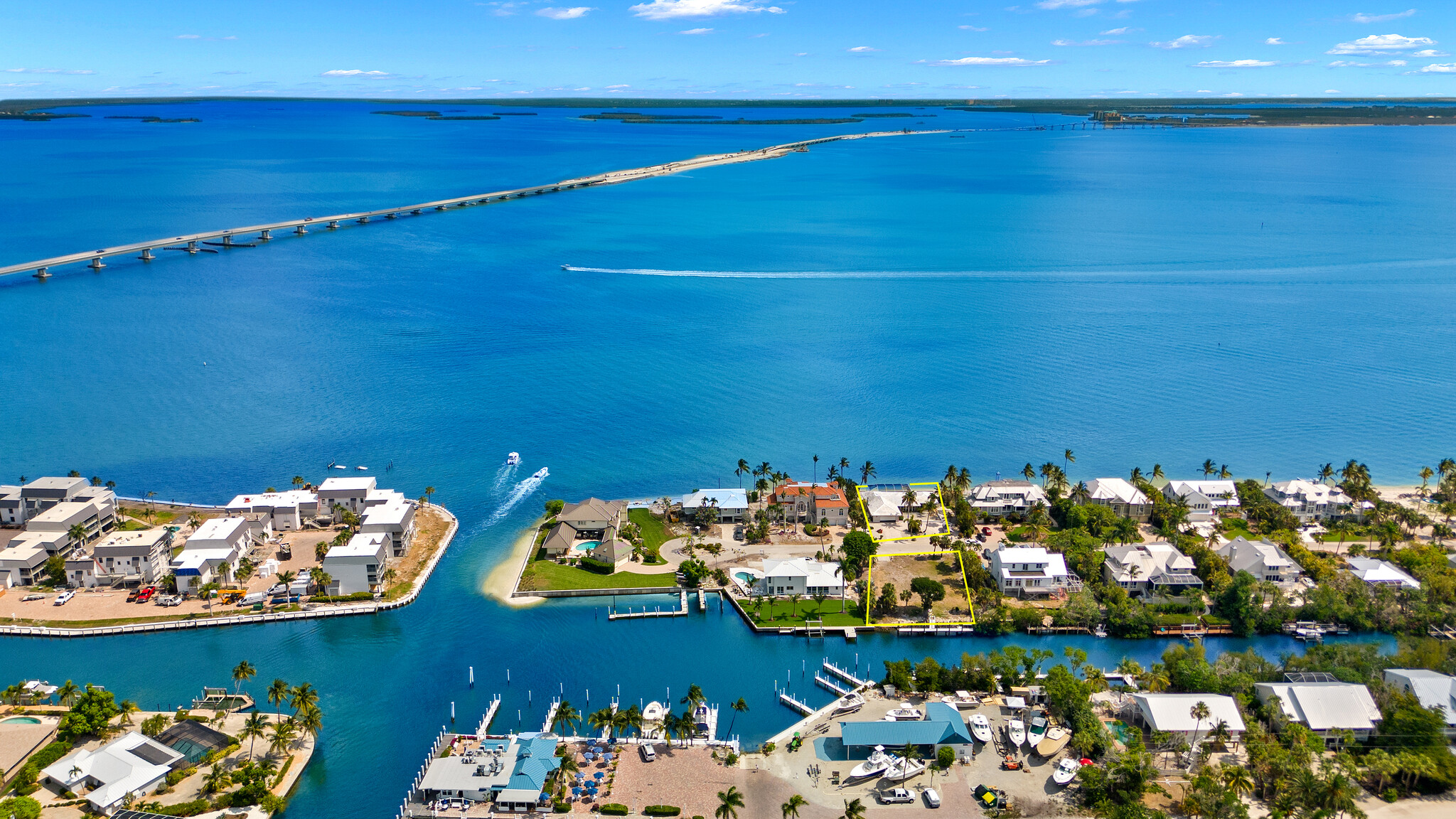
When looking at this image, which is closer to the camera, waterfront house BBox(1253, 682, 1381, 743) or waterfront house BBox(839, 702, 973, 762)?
waterfront house BBox(839, 702, 973, 762)

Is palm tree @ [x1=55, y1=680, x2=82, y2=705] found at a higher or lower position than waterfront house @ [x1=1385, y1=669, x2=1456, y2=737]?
lower

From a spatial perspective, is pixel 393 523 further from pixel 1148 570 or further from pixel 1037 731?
pixel 1148 570

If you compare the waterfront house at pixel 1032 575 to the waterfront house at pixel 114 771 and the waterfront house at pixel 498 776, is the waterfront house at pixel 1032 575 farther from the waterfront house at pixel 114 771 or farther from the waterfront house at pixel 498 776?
the waterfront house at pixel 114 771

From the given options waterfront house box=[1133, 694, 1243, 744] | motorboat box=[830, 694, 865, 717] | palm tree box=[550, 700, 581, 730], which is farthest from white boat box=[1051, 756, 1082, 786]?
palm tree box=[550, 700, 581, 730]

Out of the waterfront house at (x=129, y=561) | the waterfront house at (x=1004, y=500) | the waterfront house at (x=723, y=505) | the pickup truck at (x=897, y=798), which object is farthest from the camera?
the waterfront house at (x=1004, y=500)

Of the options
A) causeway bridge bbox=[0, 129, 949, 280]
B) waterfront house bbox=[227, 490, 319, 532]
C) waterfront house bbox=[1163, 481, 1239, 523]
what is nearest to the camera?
waterfront house bbox=[227, 490, 319, 532]

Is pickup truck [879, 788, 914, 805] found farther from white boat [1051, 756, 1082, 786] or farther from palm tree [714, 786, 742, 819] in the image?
white boat [1051, 756, 1082, 786]

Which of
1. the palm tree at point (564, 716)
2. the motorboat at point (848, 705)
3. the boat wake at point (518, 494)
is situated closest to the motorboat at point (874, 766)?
the motorboat at point (848, 705)
